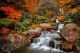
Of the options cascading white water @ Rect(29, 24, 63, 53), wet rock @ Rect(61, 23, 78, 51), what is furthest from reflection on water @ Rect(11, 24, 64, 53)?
wet rock @ Rect(61, 23, 78, 51)

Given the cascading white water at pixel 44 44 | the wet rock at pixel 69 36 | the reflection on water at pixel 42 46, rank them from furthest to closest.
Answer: the cascading white water at pixel 44 44 → the reflection on water at pixel 42 46 → the wet rock at pixel 69 36

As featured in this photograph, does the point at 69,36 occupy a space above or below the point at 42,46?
above

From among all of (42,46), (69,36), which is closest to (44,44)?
(42,46)

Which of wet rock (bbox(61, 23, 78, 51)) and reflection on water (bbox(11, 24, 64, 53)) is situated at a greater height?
wet rock (bbox(61, 23, 78, 51))

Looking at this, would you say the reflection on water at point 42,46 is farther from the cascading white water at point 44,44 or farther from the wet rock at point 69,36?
the wet rock at point 69,36

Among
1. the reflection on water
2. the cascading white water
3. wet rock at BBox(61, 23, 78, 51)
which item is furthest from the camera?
the cascading white water

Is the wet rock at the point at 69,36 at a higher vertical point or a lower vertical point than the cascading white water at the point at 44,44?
higher

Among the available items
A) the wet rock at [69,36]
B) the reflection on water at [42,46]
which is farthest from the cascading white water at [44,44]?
the wet rock at [69,36]

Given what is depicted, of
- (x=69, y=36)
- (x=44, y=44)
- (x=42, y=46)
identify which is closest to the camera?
(x=69, y=36)

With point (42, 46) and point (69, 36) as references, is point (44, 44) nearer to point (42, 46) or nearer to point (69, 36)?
point (42, 46)

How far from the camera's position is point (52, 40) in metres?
15.2

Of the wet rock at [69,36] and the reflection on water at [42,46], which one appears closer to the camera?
the wet rock at [69,36]

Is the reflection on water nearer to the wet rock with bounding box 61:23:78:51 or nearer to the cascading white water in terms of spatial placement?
the cascading white water

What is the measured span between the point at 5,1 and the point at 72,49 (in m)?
6.65
